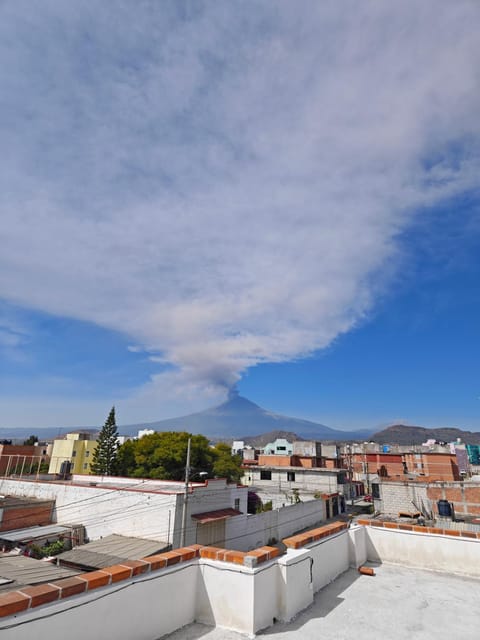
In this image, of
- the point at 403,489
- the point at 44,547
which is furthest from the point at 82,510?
the point at 403,489

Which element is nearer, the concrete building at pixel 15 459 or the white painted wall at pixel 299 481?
the white painted wall at pixel 299 481

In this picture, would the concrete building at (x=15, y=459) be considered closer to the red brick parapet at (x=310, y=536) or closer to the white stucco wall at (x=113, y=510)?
the white stucco wall at (x=113, y=510)

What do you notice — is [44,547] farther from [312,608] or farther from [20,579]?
[312,608]

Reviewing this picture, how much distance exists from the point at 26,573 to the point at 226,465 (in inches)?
1066

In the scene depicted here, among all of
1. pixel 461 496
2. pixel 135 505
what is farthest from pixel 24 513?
pixel 461 496

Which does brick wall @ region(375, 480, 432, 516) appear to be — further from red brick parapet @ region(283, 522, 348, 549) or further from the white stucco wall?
red brick parapet @ region(283, 522, 348, 549)

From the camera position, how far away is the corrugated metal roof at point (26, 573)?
10.6m

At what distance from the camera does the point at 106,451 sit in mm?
47250

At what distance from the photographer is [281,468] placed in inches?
1636

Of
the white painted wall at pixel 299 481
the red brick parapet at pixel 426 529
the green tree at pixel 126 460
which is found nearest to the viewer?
the red brick parapet at pixel 426 529

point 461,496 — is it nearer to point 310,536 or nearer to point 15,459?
point 310,536

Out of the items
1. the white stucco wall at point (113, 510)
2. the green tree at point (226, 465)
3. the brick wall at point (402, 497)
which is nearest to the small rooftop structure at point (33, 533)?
the white stucco wall at point (113, 510)

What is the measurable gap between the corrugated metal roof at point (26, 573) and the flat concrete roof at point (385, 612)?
33.8 ft

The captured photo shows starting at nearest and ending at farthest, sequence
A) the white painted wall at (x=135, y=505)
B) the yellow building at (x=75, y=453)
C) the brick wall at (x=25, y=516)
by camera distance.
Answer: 1. the white painted wall at (x=135, y=505)
2. the brick wall at (x=25, y=516)
3. the yellow building at (x=75, y=453)
